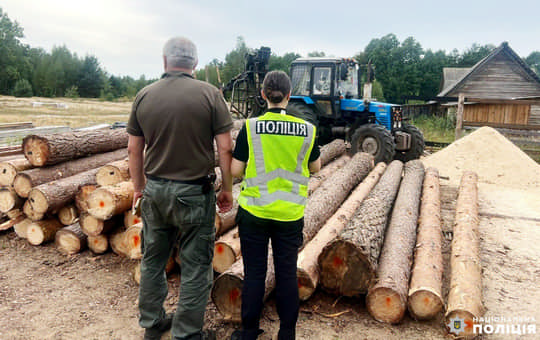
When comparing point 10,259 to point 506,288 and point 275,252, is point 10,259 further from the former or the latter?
point 506,288

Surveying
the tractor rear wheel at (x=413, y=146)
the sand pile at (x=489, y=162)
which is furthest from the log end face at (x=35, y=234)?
the tractor rear wheel at (x=413, y=146)

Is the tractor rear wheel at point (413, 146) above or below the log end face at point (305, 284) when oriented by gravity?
above

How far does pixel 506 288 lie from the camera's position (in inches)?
161

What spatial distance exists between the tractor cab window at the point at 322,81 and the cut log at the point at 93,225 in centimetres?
695

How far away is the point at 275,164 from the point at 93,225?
288cm

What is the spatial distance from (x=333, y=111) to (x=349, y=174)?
12.1 feet

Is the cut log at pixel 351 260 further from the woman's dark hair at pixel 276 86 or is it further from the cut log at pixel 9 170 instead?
the cut log at pixel 9 170

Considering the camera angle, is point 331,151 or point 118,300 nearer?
point 118,300

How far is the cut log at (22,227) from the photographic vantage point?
204 inches

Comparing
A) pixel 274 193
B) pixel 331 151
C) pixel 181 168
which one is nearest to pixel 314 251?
pixel 274 193

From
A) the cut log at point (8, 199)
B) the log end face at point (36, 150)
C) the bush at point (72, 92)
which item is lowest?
the cut log at point (8, 199)

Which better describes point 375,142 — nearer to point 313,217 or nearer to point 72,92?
point 313,217

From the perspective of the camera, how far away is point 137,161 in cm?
301

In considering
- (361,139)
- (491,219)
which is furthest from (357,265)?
(361,139)
